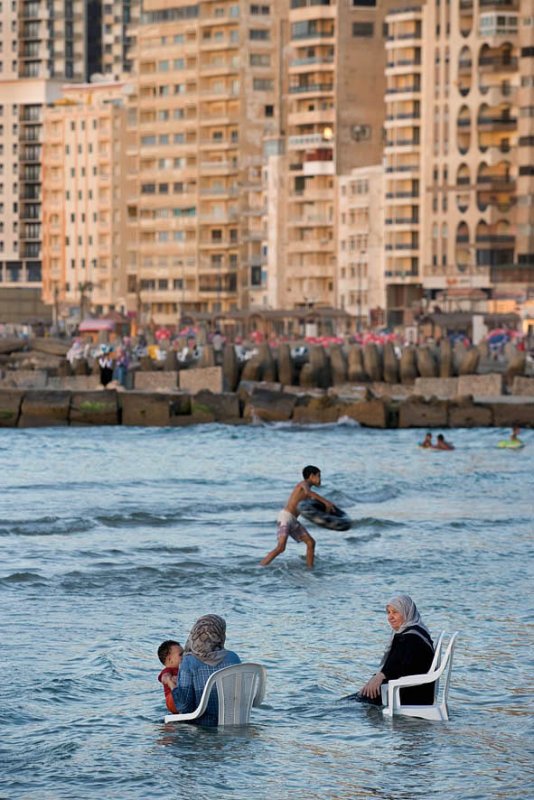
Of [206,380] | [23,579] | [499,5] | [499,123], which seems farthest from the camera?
[499,123]

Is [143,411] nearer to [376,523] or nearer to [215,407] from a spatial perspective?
[215,407]

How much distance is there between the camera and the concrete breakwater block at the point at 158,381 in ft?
201

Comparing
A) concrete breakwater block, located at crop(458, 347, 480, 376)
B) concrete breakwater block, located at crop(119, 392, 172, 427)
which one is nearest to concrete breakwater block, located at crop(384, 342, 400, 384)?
concrete breakwater block, located at crop(458, 347, 480, 376)

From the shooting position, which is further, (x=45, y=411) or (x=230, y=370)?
(x=230, y=370)

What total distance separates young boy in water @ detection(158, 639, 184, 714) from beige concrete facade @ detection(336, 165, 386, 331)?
4132 inches

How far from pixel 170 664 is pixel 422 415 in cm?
3819

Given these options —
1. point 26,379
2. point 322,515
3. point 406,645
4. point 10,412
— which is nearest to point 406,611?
point 406,645

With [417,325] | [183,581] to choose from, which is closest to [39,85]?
[417,325]

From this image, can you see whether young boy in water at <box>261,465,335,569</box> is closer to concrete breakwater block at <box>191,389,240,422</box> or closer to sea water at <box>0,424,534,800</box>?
sea water at <box>0,424,534,800</box>

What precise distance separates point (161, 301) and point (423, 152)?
3514 centimetres

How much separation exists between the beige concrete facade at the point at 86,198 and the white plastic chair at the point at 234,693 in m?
137

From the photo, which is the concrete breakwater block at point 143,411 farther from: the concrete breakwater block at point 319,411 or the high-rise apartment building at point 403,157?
the high-rise apartment building at point 403,157

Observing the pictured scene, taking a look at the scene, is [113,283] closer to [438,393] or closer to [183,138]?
[183,138]

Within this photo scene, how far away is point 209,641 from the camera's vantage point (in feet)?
47.3
